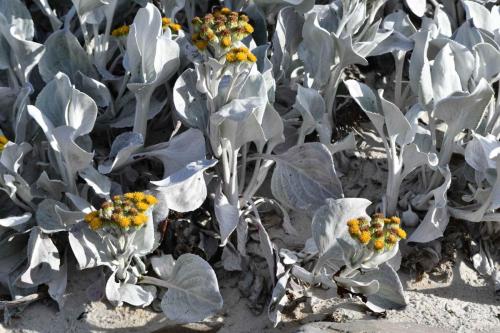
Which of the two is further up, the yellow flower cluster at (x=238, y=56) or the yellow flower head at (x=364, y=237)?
the yellow flower cluster at (x=238, y=56)

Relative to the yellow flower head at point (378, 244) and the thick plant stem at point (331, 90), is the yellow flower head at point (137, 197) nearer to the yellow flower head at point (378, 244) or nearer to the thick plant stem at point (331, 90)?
the yellow flower head at point (378, 244)

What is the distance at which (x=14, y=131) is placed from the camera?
4.36m

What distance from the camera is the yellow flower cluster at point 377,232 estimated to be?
136 inches

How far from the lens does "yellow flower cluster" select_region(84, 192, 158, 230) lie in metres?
3.46

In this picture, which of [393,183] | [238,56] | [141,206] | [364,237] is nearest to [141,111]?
[238,56]

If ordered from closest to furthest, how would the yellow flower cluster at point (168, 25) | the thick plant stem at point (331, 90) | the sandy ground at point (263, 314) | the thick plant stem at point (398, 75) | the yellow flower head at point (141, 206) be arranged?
the yellow flower head at point (141, 206)
the sandy ground at point (263, 314)
the yellow flower cluster at point (168, 25)
the thick plant stem at point (331, 90)
the thick plant stem at point (398, 75)

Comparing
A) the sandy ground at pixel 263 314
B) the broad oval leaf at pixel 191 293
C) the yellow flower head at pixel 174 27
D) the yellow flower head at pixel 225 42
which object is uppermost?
the yellow flower head at pixel 225 42

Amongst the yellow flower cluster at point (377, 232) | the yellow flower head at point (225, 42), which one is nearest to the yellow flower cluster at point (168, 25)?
the yellow flower head at point (225, 42)

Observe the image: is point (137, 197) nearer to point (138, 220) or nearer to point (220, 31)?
point (138, 220)

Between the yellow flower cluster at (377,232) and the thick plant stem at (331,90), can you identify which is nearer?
the yellow flower cluster at (377,232)

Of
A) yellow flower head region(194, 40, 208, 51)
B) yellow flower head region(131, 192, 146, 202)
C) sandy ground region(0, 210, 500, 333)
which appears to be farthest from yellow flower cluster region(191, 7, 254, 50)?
sandy ground region(0, 210, 500, 333)

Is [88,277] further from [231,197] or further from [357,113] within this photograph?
[357,113]

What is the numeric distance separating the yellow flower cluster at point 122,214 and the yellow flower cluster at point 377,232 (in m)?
0.86

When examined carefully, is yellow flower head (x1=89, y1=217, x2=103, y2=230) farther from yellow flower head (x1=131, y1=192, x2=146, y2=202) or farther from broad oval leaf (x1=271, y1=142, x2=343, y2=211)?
broad oval leaf (x1=271, y1=142, x2=343, y2=211)
